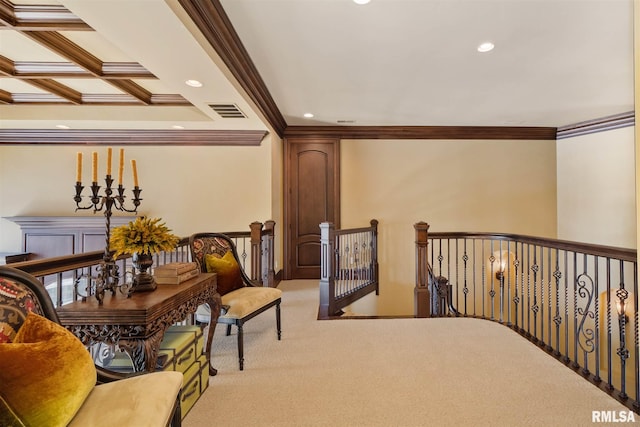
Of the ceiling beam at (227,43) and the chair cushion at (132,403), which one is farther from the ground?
the ceiling beam at (227,43)

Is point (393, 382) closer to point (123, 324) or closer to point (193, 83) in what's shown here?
point (123, 324)

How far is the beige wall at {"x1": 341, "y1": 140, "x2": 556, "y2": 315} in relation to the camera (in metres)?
5.52

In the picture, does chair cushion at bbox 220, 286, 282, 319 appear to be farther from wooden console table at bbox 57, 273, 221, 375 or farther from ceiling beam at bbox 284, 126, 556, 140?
ceiling beam at bbox 284, 126, 556, 140

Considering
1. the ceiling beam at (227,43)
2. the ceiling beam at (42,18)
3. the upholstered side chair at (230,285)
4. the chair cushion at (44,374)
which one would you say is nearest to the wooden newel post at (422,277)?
the upholstered side chair at (230,285)

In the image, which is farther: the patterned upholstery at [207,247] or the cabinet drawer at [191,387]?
the patterned upholstery at [207,247]

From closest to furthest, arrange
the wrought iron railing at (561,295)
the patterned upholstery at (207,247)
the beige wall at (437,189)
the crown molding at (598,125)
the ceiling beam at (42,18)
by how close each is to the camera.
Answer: the wrought iron railing at (561,295), the ceiling beam at (42,18), the patterned upholstery at (207,247), the crown molding at (598,125), the beige wall at (437,189)

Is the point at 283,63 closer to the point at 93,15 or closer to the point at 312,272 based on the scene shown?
the point at 93,15

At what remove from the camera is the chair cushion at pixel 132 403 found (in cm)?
107

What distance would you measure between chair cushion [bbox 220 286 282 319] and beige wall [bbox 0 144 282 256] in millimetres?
2178

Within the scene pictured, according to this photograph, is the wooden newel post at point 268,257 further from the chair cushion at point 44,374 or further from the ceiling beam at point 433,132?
the chair cushion at point 44,374

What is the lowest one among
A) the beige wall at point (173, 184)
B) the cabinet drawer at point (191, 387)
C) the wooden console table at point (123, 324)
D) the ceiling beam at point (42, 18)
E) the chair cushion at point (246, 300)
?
the cabinet drawer at point (191, 387)

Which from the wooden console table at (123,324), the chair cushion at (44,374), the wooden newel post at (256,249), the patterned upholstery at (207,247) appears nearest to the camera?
the chair cushion at (44,374)

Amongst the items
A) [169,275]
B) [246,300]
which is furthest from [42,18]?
[246,300]

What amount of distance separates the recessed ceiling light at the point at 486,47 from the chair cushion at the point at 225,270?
9.95ft
